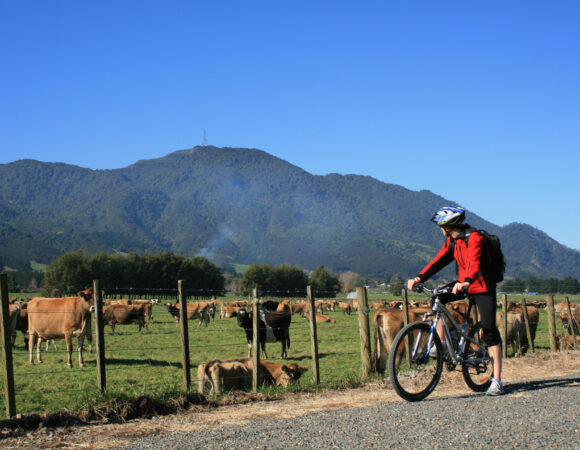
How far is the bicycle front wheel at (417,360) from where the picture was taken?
691 centimetres

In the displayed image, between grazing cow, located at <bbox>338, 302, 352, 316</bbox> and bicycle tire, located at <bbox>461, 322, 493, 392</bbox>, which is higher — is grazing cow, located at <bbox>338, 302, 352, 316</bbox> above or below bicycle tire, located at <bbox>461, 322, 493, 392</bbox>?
below

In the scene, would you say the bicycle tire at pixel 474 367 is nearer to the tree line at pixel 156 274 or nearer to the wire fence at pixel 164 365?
the wire fence at pixel 164 365

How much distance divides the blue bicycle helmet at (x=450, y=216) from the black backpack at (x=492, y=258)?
0.20 metres

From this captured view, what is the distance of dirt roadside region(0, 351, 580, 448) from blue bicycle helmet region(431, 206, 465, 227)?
7.43 feet

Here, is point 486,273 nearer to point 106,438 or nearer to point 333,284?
point 106,438

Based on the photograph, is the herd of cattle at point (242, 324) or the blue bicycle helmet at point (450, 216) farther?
the herd of cattle at point (242, 324)

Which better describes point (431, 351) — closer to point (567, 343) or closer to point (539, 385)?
point (539, 385)

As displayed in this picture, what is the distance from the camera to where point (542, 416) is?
6059 mm

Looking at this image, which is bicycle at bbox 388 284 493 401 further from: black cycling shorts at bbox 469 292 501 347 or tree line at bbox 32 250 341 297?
tree line at bbox 32 250 341 297

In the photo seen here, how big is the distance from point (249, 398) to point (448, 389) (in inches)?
111

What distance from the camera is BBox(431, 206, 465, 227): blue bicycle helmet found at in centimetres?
746

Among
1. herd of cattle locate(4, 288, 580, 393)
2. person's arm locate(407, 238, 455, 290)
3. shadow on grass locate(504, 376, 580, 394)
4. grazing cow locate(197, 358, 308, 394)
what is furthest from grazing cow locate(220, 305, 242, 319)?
person's arm locate(407, 238, 455, 290)

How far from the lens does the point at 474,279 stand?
7156 millimetres

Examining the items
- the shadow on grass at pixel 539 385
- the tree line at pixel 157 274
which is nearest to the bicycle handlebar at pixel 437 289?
the shadow on grass at pixel 539 385
